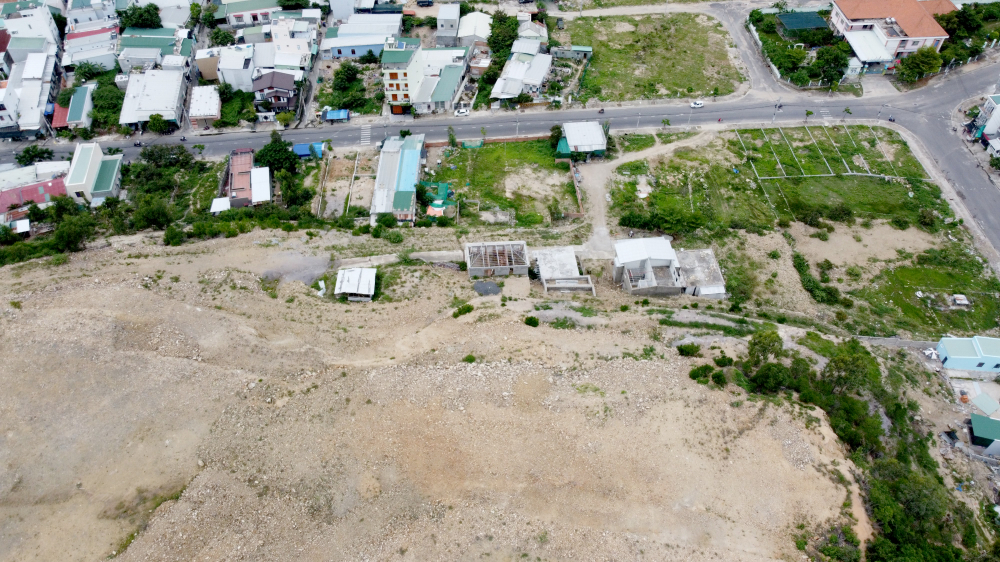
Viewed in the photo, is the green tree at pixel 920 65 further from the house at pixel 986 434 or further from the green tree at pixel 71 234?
the green tree at pixel 71 234

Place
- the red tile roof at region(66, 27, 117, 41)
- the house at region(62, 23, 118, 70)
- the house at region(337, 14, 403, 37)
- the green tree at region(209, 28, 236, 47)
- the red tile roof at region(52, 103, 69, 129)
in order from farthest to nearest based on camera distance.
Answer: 1. the house at region(337, 14, 403, 37)
2. the green tree at region(209, 28, 236, 47)
3. the red tile roof at region(66, 27, 117, 41)
4. the house at region(62, 23, 118, 70)
5. the red tile roof at region(52, 103, 69, 129)

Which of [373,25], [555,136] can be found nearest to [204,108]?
[373,25]

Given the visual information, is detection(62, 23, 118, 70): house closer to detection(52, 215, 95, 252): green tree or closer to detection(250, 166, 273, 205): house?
detection(250, 166, 273, 205): house

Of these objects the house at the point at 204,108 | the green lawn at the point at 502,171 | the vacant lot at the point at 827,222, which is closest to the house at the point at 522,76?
the green lawn at the point at 502,171

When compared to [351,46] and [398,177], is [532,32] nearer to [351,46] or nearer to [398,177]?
[351,46]

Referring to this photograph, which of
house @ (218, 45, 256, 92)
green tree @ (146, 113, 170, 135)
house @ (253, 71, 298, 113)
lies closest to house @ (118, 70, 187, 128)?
green tree @ (146, 113, 170, 135)

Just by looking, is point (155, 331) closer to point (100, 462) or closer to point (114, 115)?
point (100, 462)

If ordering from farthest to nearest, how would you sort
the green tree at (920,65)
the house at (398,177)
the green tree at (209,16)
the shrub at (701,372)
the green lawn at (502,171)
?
1. the green tree at (209,16)
2. the green tree at (920,65)
3. the green lawn at (502,171)
4. the house at (398,177)
5. the shrub at (701,372)
